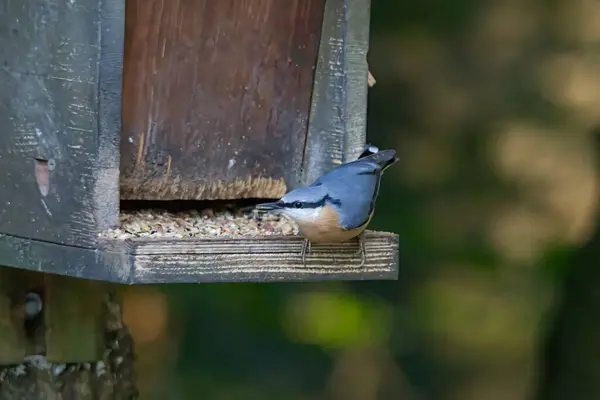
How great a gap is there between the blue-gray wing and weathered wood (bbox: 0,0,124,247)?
0.47m

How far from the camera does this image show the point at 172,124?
92.3 inches

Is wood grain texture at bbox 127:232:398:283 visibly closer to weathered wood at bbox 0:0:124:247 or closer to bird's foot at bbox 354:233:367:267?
bird's foot at bbox 354:233:367:267

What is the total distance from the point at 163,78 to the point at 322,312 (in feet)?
5.93

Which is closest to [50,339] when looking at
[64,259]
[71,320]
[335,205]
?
[71,320]

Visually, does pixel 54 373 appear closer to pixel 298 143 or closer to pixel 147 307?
pixel 298 143

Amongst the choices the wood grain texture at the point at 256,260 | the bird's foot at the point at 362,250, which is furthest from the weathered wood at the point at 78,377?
the bird's foot at the point at 362,250

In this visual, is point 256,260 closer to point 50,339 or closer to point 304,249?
point 304,249

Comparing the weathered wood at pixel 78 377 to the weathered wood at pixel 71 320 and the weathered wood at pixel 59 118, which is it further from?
the weathered wood at pixel 59 118

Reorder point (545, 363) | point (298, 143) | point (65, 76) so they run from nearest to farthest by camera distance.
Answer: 1. point (65, 76)
2. point (298, 143)
3. point (545, 363)

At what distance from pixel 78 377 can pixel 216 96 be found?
2.57ft

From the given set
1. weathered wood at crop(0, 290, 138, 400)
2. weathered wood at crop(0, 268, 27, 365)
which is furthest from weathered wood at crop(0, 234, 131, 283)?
weathered wood at crop(0, 290, 138, 400)

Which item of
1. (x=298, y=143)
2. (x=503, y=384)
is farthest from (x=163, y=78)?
(x=503, y=384)

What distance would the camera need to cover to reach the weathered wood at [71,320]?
2.42m

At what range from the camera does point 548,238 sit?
4.12 meters
